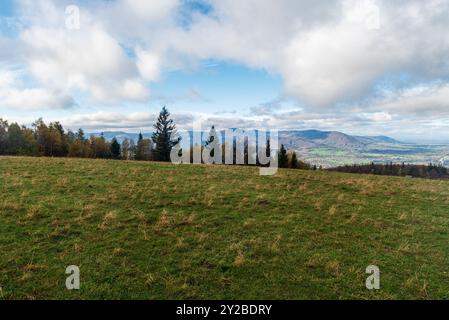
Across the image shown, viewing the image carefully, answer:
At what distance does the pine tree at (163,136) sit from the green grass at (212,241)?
1994 inches

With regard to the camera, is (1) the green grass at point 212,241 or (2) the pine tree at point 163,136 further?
(2) the pine tree at point 163,136

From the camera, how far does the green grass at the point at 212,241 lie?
23.7 feet

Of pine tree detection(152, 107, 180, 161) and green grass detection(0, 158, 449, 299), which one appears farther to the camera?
pine tree detection(152, 107, 180, 161)

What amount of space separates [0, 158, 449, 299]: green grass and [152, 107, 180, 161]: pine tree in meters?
50.7

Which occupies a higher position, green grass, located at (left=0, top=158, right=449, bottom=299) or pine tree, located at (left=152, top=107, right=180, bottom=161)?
pine tree, located at (left=152, top=107, right=180, bottom=161)

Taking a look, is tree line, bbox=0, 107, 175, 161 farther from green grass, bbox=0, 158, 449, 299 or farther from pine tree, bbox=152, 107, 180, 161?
green grass, bbox=0, 158, 449, 299

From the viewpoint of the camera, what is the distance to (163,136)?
6906cm

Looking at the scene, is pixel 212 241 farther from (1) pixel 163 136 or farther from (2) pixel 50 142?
(2) pixel 50 142

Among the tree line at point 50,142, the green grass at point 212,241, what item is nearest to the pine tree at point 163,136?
the tree line at point 50,142

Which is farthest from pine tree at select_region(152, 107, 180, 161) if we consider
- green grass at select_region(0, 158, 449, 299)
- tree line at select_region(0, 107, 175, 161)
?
green grass at select_region(0, 158, 449, 299)

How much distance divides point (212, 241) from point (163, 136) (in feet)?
203

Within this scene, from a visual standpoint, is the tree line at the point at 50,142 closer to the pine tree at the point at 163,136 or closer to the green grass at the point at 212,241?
the pine tree at the point at 163,136

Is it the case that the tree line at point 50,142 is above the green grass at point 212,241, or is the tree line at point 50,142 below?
above

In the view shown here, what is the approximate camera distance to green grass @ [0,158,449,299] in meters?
7.23
